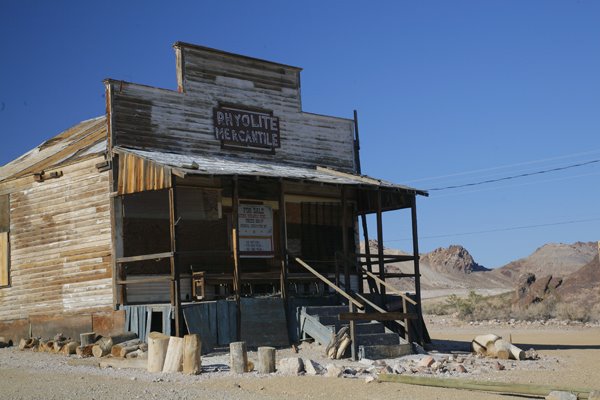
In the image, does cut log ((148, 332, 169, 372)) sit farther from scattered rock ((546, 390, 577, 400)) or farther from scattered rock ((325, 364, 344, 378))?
scattered rock ((546, 390, 577, 400))

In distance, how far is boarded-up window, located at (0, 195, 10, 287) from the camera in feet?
66.5

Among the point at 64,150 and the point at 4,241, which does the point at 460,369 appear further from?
the point at 4,241

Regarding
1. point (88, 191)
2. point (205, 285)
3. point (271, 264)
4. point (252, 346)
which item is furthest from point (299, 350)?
point (88, 191)

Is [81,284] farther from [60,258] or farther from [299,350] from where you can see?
[299,350]

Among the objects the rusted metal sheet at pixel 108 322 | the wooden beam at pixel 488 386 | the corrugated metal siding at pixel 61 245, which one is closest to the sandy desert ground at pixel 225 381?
the wooden beam at pixel 488 386

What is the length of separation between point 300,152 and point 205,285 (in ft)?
16.1

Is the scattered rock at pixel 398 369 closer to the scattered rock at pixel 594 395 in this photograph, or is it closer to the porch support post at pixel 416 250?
the scattered rock at pixel 594 395

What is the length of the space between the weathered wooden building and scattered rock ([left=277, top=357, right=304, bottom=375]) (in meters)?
2.79

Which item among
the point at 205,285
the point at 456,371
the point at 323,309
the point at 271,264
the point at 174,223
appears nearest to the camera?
the point at 456,371

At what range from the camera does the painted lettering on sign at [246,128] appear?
66.9 ft

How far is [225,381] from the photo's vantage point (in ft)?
41.8

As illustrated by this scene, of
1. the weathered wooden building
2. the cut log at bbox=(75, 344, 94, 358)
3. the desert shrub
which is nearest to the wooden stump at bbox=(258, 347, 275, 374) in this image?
the weathered wooden building

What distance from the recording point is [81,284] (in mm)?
18406

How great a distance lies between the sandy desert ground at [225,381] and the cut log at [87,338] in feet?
1.58
